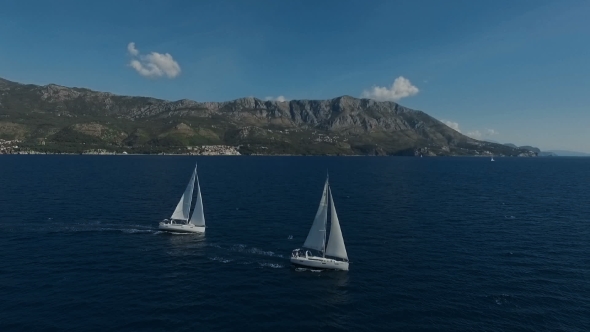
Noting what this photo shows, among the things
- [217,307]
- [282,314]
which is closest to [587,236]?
[282,314]

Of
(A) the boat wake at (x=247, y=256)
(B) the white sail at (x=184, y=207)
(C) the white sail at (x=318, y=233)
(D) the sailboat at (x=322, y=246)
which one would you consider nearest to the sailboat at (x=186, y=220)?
(B) the white sail at (x=184, y=207)

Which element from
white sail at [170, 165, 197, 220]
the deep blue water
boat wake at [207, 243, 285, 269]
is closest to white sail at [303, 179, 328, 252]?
the deep blue water

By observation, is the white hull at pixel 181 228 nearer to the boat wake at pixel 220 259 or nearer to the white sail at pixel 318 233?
the boat wake at pixel 220 259

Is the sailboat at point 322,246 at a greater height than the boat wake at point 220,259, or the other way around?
the sailboat at point 322,246

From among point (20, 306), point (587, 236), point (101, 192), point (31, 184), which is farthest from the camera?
point (31, 184)

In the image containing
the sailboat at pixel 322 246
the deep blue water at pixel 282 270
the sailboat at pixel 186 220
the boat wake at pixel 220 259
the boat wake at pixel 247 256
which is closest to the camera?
the deep blue water at pixel 282 270

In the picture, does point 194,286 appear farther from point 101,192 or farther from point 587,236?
point 101,192

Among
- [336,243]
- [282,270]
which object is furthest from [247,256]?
[336,243]
